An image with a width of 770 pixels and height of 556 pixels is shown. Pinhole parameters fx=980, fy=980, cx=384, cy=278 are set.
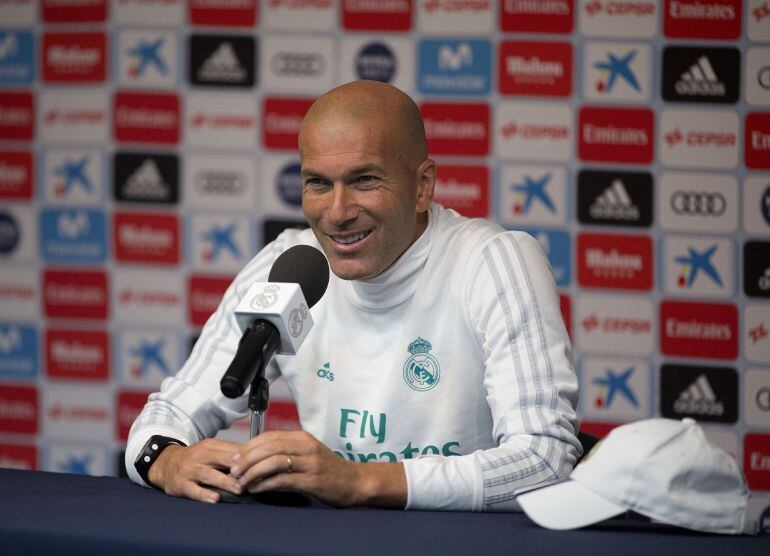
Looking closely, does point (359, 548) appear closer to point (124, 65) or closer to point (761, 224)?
point (761, 224)

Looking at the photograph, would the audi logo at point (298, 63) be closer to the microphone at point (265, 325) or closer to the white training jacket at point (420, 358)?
the white training jacket at point (420, 358)

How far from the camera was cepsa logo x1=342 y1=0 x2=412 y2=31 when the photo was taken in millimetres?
3324

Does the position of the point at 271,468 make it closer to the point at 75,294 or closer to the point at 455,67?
the point at 455,67

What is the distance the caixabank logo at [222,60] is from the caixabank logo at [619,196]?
121cm

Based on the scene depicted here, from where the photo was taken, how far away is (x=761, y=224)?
10.4 feet

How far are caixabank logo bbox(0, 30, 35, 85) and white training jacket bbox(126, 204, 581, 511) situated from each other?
2093 millimetres

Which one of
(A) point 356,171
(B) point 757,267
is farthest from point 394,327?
(B) point 757,267

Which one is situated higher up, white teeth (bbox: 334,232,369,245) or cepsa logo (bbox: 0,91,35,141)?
cepsa logo (bbox: 0,91,35,141)

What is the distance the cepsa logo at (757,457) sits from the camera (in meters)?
3.18

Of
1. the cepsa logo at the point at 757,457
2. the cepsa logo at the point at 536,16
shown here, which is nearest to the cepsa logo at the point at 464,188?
the cepsa logo at the point at 536,16

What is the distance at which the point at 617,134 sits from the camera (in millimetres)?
3232

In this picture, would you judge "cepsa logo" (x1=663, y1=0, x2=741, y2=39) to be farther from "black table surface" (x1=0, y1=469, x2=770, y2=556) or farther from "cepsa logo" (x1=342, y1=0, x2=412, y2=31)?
"black table surface" (x1=0, y1=469, x2=770, y2=556)

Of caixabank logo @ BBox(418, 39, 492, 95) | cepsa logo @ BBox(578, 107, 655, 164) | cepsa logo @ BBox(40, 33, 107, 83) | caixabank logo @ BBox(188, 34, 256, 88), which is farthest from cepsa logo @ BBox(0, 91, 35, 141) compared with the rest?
cepsa logo @ BBox(578, 107, 655, 164)

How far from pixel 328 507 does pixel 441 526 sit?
190 millimetres
